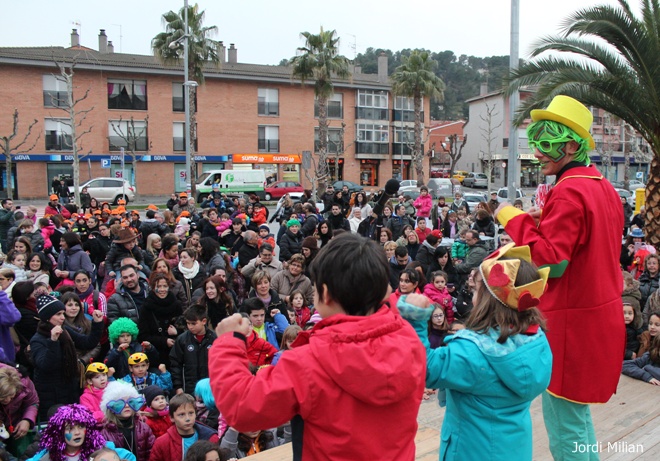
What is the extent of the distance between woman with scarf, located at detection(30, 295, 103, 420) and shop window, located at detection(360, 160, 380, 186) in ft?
139

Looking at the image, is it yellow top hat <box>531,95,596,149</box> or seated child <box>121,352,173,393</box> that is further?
seated child <box>121,352,173,393</box>

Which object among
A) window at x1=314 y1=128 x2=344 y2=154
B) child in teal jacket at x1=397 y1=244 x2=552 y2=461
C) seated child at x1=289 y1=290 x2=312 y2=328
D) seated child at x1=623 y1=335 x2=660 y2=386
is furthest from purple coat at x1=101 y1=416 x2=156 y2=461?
window at x1=314 y1=128 x2=344 y2=154

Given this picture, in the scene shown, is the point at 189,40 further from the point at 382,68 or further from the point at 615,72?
the point at 615,72

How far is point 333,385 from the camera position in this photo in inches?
64.1

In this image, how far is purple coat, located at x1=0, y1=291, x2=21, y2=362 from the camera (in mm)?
5453

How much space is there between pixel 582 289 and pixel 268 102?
40868 millimetres

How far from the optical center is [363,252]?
1.72m

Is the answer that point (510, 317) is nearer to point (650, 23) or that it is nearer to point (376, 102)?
point (650, 23)

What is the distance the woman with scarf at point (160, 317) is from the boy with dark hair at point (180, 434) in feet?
5.27

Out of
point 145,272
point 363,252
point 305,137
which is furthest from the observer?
point 305,137

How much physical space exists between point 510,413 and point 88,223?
1014 cm

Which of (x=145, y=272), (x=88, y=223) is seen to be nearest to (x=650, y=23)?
(x=145, y=272)

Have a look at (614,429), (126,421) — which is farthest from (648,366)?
(126,421)

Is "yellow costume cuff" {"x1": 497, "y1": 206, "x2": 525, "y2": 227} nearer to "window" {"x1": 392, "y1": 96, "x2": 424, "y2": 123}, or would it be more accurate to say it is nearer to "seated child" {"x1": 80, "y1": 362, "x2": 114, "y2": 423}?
"seated child" {"x1": 80, "y1": 362, "x2": 114, "y2": 423}
